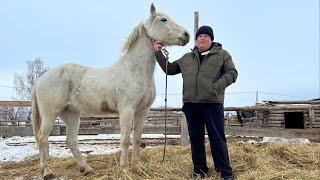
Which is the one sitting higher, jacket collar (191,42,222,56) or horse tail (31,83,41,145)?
jacket collar (191,42,222,56)

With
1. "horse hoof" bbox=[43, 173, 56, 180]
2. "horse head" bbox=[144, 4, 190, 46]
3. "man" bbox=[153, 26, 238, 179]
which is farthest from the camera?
"horse hoof" bbox=[43, 173, 56, 180]

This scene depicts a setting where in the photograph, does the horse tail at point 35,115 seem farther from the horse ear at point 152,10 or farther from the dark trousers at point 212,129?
the dark trousers at point 212,129

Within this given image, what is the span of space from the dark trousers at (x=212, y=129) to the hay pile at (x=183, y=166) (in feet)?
0.66

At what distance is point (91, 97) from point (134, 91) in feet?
2.29

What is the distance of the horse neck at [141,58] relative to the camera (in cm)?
489

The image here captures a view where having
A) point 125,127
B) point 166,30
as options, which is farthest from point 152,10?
point 125,127

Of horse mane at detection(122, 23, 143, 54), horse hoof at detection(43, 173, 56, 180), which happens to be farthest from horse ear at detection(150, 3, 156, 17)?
horse hoof at detection(43, 173, 56, 180)

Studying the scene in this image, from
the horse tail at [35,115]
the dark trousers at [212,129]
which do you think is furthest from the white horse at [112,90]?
the dark trousers at [212,129]

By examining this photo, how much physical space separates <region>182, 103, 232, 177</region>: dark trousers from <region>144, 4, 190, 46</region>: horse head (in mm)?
884

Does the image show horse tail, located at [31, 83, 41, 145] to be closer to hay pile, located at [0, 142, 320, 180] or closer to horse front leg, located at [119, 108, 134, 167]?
hay pile, located at [0, 142, 320, 180]

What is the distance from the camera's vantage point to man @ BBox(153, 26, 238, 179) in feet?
14.0

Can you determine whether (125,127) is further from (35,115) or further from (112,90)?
(35,115)

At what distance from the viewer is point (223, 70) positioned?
14.4 ft

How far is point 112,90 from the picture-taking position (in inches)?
191
